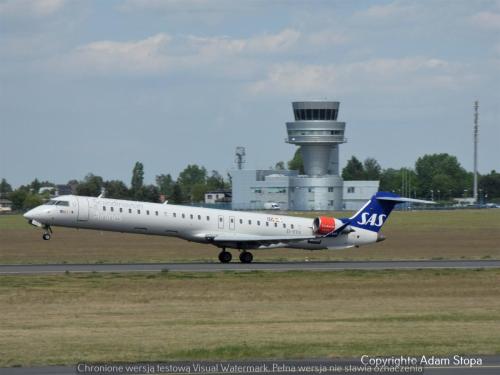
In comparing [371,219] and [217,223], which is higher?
[371,219]

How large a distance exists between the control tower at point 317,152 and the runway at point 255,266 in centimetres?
12479

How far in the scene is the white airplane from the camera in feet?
162

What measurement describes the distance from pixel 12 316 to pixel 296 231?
23.6 metres

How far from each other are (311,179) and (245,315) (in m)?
147

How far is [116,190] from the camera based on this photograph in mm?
131375

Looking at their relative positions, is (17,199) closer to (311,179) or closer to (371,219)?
(311,179)

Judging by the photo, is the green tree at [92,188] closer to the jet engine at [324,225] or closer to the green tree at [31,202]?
the green tree at [31,202]

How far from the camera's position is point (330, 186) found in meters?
177

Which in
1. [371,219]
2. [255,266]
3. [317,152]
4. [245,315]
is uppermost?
[317,152]

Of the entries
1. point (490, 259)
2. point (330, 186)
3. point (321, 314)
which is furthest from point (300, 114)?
point (321, 314)

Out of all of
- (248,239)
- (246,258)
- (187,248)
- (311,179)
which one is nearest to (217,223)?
(248,239)

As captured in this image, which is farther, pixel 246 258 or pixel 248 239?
pixel 246 258

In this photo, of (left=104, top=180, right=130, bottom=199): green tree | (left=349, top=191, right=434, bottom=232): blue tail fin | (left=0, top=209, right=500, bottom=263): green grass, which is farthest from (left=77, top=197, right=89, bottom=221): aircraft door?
(left=104, top=180, right=130, bottom=199): green tree

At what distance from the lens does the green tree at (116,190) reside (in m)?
127
